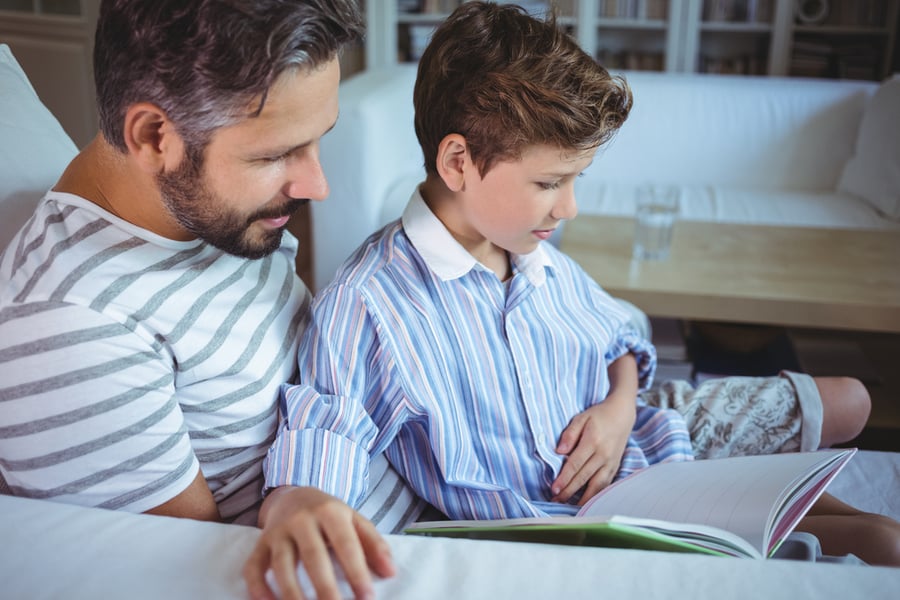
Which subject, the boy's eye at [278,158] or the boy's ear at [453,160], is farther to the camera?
the boy's ear at [453,160]

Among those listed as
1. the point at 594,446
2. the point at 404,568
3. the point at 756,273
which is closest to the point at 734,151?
the point at 756,273

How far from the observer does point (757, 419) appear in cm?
120

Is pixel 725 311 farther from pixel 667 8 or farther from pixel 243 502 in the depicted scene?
pixel 667 8

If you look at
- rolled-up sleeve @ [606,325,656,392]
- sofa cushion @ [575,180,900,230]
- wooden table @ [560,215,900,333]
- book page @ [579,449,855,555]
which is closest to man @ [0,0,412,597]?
book page @ [579,449,855,555]

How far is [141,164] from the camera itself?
820 mm

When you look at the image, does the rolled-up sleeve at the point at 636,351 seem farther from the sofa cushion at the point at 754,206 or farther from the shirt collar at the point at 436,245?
the sofa cushion at the point at 754,206

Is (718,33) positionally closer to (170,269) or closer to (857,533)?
(857,533)

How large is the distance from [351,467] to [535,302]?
0.38 meters

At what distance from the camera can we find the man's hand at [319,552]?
1.97ft

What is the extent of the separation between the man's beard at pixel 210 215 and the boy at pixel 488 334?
0.13 m

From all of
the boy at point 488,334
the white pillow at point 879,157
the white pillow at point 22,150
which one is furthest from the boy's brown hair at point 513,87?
the white pillow at point 879,157

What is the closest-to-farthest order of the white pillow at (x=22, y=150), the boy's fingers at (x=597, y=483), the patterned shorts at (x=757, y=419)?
the white pillow at (x=22, y=150)
the boy's fingers at (x=597, y=483)
the patterned shorts at (x=757, y=419)

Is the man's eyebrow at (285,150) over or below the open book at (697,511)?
over

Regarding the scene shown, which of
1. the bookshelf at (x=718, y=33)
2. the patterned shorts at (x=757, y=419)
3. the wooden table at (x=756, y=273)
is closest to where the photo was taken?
the patterned shorts at (x=757, y=419)
